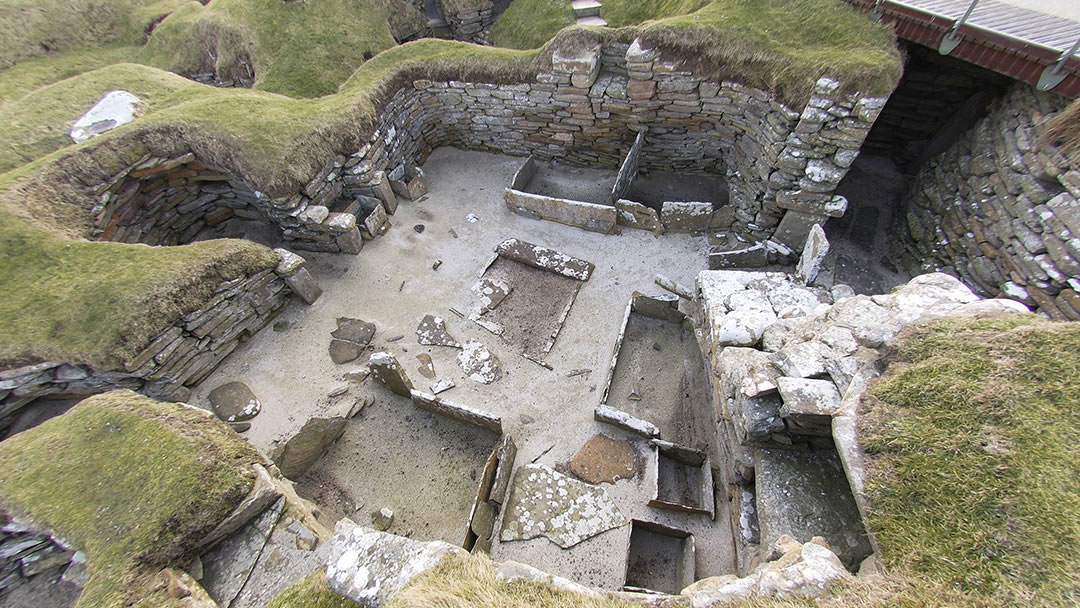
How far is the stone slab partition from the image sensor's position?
6.89 m

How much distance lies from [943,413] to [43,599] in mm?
9794

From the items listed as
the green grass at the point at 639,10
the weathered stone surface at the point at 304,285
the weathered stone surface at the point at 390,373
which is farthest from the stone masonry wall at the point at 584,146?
the weathered stone surface at the point at 390,373

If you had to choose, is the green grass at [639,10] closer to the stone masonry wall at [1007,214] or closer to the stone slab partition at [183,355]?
the stone masonry wall at [1007,214]

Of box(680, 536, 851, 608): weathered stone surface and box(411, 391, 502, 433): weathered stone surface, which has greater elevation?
box(680, 536, 851, 608): weathered stone surface

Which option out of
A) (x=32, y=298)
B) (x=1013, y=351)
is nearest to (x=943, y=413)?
(x=1013, y=351)

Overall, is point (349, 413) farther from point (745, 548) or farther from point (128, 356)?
point (745, 548)

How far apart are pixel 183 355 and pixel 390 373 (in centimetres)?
371

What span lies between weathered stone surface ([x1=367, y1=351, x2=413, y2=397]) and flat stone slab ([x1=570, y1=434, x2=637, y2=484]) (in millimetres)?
3299

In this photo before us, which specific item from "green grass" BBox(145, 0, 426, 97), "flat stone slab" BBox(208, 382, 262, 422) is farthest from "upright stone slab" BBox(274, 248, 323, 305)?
"green grass" BBox(145, 0, 426, 97)

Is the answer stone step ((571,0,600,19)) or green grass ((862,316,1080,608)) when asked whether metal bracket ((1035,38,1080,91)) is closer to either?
green grass ((862,316,1080,608))

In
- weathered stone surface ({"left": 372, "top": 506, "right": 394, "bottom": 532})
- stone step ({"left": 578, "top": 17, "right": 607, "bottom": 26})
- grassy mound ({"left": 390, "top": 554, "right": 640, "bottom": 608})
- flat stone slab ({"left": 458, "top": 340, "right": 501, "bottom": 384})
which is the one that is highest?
stone step ({"left": 578, "top": 17, "right": 607, "bottom": 26})

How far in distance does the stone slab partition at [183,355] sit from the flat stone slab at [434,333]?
105 inches

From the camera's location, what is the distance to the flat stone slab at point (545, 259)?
1017cm

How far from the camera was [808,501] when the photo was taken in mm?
4773
